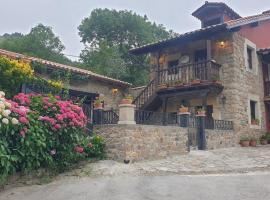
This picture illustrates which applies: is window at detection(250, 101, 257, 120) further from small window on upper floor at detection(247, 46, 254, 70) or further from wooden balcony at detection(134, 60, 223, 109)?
wooden balcony at detection(134, 60, 223, 109)

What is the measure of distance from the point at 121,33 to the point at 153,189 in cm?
2564

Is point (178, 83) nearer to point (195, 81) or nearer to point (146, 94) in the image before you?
point (195, 81)

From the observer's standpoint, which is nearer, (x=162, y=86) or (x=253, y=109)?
(x=162, y=86)

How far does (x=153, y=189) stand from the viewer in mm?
5781

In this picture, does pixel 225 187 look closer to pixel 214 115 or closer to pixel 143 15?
pixel 214 115

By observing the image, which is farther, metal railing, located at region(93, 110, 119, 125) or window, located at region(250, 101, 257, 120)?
window, located at region(250, 101, 257, 120)

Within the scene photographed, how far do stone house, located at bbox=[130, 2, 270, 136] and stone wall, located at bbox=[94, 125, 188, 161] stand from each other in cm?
448

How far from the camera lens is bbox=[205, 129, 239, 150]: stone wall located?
11.9 meters

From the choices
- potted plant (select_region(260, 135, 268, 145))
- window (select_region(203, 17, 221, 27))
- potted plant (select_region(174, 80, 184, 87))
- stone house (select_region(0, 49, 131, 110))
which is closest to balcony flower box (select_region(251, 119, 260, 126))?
potted plant (select_region(260, 135, 268, 145))

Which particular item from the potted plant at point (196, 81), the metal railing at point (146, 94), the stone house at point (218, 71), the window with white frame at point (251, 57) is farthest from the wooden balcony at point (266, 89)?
the metal railing at point (146, 94)

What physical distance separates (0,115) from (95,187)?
2.17 metres

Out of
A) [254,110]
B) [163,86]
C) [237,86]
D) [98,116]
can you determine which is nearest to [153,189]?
[98,116]

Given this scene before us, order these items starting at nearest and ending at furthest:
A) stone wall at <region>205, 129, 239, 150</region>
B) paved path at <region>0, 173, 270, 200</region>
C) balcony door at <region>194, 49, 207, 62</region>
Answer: paved path at <region>0, 173, 270, 200</region>, stone wall at <region>205, 129, 239, 150</region>, balcony door at <region>194, 49, 207, 62</region>

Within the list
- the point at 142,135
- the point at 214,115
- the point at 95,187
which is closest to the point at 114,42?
the point at 214,115
